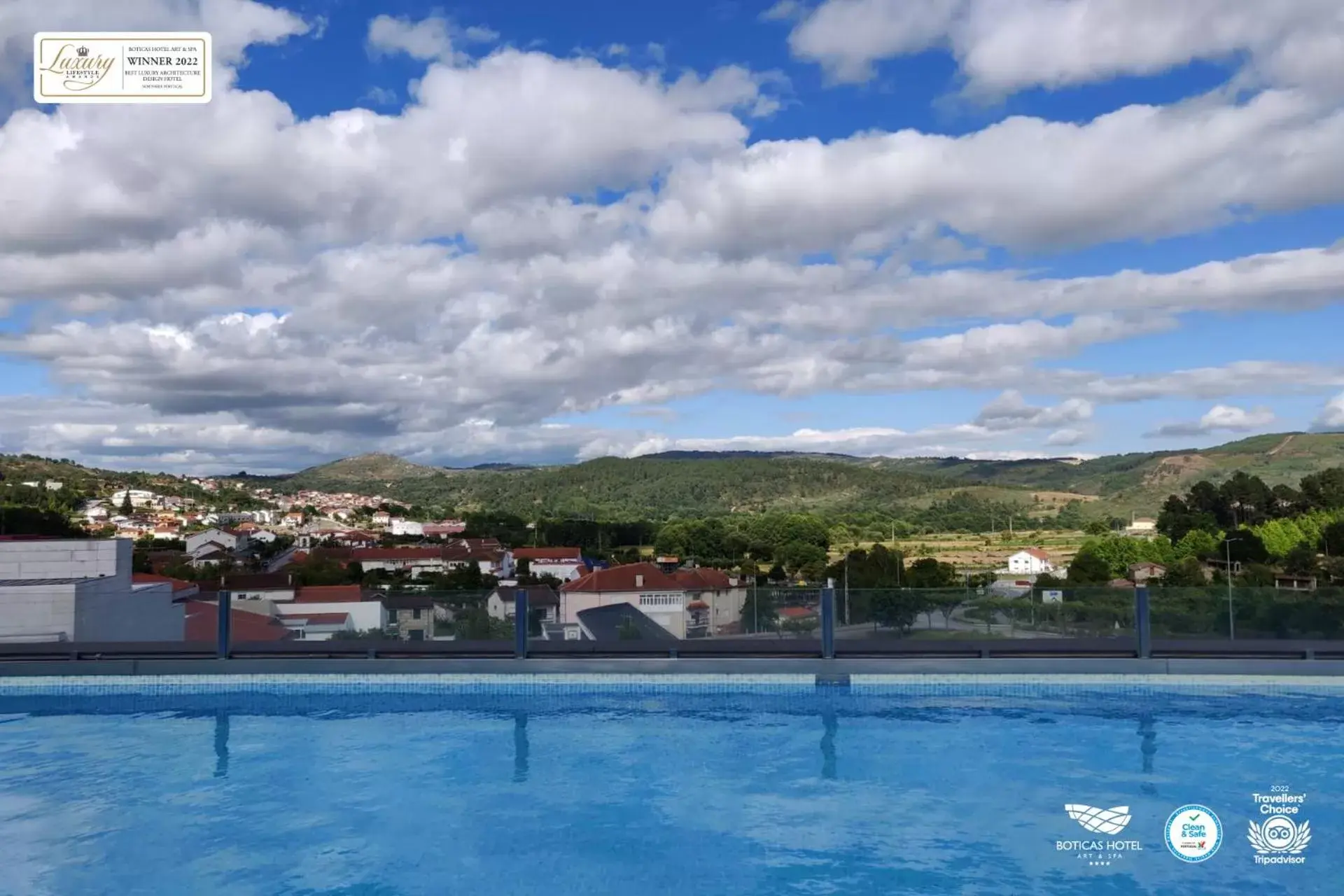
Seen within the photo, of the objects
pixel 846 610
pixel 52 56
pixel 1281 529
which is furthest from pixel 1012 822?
pixel 1281 529

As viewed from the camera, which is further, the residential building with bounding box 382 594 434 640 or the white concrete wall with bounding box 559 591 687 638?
the white concrete wall with bounding box 559 591 687 638

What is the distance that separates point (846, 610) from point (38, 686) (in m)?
10.4

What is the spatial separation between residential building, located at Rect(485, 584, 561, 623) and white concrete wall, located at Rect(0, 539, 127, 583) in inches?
307

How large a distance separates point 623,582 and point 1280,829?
13872 millimetres

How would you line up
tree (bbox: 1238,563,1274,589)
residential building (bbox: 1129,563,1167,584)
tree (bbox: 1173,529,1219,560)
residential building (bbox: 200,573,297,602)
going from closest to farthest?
residential building (bbox: 200,573,297,602)
tree (bbox: 1238,563,1274,589)
residential building (bbox: 1129,563,1167,584)
tree (bbox: 1173,529,1219,560)

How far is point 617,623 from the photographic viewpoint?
500 inches

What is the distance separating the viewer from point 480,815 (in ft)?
25.0

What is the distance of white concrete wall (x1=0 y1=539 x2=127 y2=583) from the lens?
15.4 metres

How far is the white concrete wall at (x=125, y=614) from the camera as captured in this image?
1252 centimetres

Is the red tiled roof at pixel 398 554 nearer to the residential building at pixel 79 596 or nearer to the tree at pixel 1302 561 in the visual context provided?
the residential building at pixel 79 596

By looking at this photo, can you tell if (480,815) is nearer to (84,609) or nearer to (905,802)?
(905,802)

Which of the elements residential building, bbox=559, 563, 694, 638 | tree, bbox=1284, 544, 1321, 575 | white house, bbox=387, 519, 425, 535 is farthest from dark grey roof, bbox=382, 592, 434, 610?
white house, bbox=387, 519, 425, 535

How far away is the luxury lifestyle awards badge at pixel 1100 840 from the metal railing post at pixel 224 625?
10.0 meters

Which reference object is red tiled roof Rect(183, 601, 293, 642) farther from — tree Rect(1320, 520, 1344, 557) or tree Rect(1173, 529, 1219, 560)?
tree Rect(1173, 529, 1219, 560)
